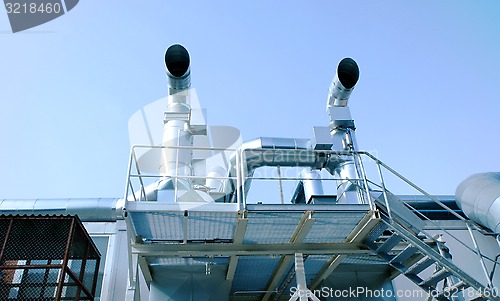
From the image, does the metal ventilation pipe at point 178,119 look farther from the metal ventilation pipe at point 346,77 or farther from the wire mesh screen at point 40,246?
the metal ventilation pipe at point 346,77

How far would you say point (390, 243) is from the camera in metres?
6.85

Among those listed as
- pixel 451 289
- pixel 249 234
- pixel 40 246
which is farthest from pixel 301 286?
pixel 40 246

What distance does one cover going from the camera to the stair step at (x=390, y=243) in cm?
663

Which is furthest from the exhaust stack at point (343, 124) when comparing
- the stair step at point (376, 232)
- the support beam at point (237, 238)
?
the support beam at point (237, 238)

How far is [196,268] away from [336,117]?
15.7 ft

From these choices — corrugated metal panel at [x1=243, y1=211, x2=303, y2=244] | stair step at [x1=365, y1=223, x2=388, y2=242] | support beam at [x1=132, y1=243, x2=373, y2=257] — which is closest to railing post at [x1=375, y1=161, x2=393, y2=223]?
stair step at [x1=365, y1=223, x2=388, y2=242]

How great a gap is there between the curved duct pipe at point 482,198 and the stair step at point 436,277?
4394mm

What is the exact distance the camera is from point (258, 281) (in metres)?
9.03

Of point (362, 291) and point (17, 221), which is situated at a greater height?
point (17, 221)

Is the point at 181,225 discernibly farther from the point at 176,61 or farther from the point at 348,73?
the point at 348,73

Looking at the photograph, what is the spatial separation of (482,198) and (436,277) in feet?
16.0

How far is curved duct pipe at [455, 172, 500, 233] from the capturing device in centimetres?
1005

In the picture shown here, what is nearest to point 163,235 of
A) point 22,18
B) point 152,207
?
point 152,207

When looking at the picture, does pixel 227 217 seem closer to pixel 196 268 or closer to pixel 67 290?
pixel 196 268
